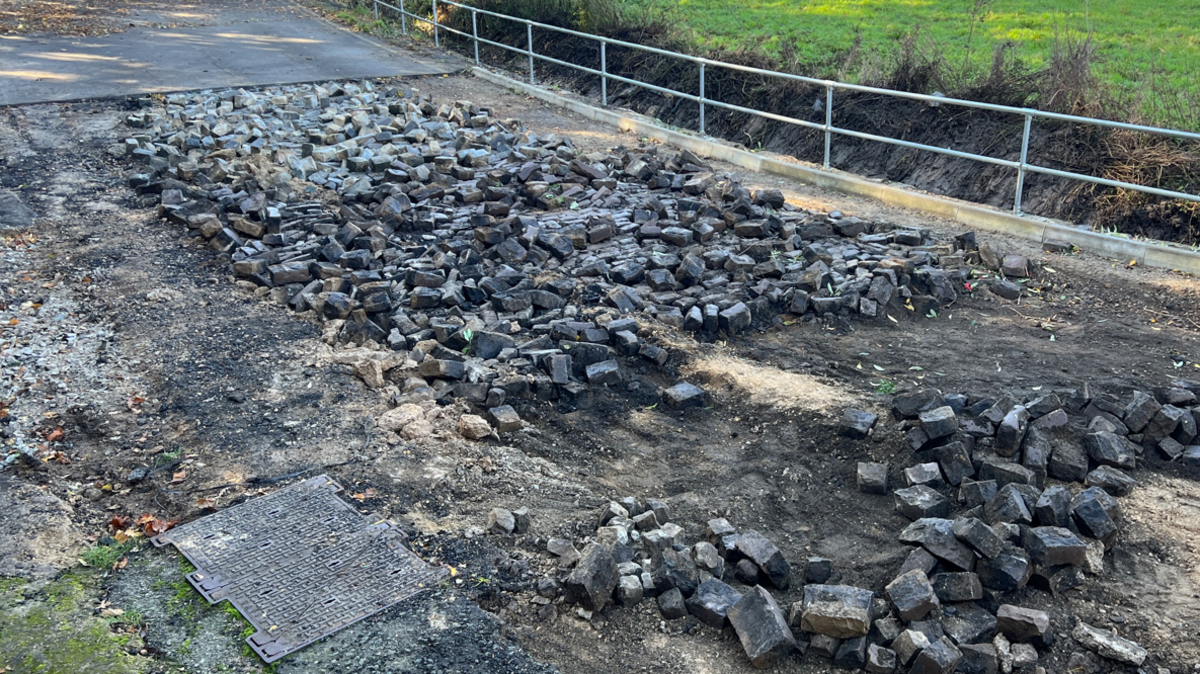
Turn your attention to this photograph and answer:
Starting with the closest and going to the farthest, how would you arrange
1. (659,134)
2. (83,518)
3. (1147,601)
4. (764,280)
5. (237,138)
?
(1147,601) → (83,518) → (764,280) → (237,138) → (659,134)

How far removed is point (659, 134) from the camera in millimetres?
14773

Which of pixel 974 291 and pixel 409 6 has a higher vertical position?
pixel 409 6

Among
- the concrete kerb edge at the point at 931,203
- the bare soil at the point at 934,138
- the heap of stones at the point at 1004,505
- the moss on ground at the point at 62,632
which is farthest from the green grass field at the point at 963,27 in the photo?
the moss on ground at the point at 62,632

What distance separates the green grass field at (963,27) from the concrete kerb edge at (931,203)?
2659 millimetres

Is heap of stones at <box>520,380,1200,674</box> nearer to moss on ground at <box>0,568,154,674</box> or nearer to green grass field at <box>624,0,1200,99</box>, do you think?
moss on ground at <box>0,568,154,674</box>

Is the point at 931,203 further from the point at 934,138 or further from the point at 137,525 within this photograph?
the point at 137,525

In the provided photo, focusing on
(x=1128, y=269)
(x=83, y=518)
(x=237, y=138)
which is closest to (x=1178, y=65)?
(x=1128, y=269)

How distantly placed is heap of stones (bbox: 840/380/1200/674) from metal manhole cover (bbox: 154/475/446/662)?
229 cm

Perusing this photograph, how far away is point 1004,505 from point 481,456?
10.2 ft

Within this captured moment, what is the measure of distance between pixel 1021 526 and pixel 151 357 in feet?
20.5

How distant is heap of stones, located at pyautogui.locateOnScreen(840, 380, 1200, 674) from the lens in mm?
4469

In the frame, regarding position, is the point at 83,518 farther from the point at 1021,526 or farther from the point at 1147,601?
the point at 1147,601

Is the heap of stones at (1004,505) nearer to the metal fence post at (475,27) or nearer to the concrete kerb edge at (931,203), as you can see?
the concrete kerb edge at (931,203)

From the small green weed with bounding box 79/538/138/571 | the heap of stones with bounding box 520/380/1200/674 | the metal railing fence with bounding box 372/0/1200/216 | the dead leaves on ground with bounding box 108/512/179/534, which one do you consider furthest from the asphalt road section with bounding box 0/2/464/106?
the heap of stones with bounding box 520/380/1200/674
